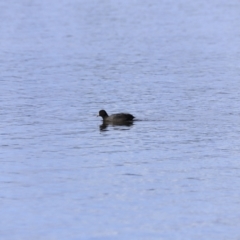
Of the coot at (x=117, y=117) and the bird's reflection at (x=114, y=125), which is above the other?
the coot at (x=117, y=117)

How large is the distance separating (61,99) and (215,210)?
18.9 meters

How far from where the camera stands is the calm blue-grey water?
2136 cm

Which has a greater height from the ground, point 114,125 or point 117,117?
point 117,117

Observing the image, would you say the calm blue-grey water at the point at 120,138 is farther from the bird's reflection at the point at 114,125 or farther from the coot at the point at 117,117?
the coot at the point at 117,117

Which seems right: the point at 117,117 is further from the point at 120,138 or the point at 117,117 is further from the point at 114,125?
the point at 120,138

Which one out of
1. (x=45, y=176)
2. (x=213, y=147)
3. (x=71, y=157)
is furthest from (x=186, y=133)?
(x=45, y=176)

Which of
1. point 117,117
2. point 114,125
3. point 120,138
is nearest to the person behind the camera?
point 120,138

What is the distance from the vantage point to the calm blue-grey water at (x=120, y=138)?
21359 millimetres

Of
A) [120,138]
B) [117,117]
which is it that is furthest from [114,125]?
[120,138]

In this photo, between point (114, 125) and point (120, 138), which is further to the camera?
point (114, 125)

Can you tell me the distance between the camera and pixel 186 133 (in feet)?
105

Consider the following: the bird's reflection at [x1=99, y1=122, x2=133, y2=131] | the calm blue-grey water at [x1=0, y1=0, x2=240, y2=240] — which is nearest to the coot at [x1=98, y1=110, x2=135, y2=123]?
the bird's reflection at [x1=99, y1=122, x2=133, y2=131]

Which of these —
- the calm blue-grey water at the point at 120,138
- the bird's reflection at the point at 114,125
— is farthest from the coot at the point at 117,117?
the calm blue-grey water at the point at 120,138

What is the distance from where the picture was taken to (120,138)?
3170cm
